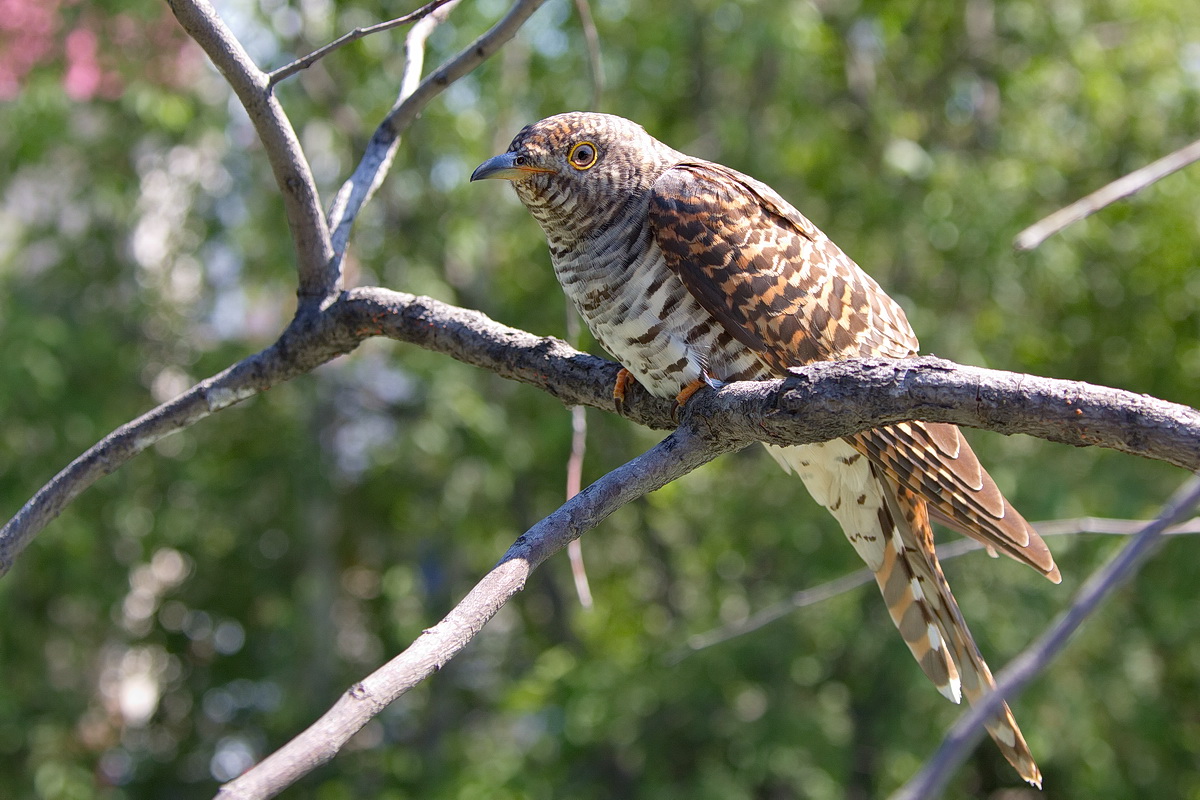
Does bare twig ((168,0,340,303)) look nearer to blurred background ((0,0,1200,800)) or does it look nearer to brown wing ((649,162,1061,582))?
brown wing ((649,162,1061,582))

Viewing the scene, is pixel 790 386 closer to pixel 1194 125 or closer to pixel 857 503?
pixel 857 503

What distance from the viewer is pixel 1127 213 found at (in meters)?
5.55

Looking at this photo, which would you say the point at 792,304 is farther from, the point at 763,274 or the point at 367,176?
the point at 367,176

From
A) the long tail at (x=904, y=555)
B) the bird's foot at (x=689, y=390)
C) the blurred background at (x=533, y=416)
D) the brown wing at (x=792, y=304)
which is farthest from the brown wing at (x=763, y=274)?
the blurred background at (x=533, y=416)

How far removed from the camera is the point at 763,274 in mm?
2412

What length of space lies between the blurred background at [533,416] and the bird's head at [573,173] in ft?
9.26

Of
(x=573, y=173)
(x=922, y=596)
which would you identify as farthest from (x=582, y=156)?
(x=922, y=596)

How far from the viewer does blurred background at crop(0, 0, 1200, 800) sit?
5293 mm

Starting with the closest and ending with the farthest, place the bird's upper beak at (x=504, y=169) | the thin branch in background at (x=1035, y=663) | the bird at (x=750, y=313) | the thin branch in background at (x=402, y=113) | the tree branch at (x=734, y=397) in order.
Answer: the thin branch in background at (x=1035, y=663)
the tree branch at (x=734, y=397)
the thin branch in background at (x=402, y=113)
the bird at (x=750, y=313)
the bird's upper beak at (x=504, y=169)

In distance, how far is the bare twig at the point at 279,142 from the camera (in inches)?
73.3

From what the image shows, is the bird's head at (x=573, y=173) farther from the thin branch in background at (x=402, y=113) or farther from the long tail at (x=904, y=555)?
the long tail at (x=904, y=555)

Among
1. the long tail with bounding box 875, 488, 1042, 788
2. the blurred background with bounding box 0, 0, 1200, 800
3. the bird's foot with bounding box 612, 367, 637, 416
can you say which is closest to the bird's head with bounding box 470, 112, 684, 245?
the bird's foot with bounding box 612, 367, 637, 416

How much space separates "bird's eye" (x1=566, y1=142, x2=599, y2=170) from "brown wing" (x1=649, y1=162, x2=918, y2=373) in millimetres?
166

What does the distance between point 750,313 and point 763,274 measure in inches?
4.8
